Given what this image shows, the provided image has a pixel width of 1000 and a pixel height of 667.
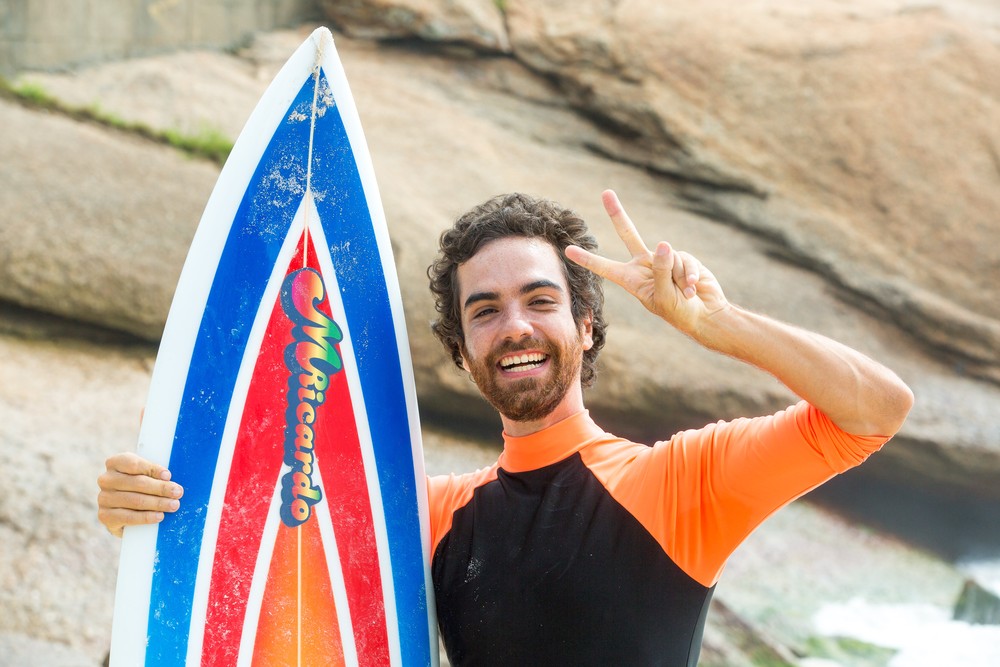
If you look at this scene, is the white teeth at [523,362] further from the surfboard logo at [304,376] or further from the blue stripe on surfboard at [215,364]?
the blue stripe on surfboard at [215,364]

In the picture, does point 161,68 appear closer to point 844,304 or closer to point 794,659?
point 844,304

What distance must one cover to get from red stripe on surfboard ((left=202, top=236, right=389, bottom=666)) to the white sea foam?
2.45m

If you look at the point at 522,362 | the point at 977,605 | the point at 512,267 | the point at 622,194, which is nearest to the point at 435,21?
the point at 622,194

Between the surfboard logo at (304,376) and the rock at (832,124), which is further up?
the rock at (832,124)

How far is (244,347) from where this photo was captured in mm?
1752

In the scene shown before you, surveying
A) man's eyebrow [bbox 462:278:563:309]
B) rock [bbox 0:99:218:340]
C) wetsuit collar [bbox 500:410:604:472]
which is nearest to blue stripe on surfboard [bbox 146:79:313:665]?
man's eyebrow [bbox 462:278:563:309]

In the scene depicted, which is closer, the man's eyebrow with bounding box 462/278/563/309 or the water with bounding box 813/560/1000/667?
the man's eyebrow with bounding box 462/278/563/309

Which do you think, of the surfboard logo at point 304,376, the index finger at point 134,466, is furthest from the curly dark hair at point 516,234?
the index finger at point 134,466

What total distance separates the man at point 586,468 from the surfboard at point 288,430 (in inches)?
4.1

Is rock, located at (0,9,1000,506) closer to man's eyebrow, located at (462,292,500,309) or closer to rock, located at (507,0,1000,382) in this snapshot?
rock, located at (507,0,1000,382)

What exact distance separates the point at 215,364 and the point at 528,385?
0.62 meters

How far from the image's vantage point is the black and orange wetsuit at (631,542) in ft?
4.27

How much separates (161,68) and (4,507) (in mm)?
2661

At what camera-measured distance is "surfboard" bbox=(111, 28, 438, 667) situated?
165 cm
